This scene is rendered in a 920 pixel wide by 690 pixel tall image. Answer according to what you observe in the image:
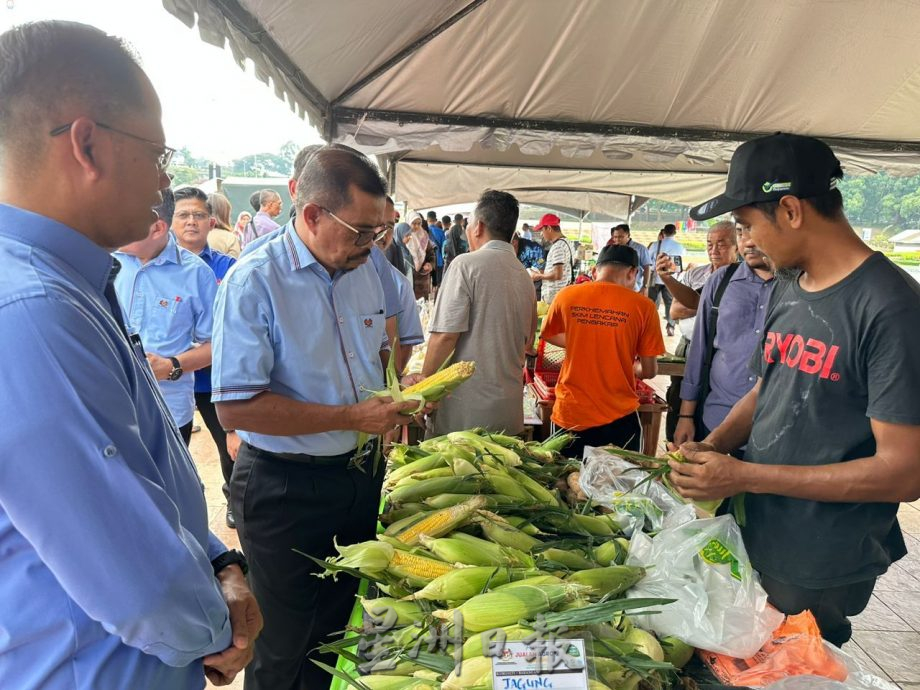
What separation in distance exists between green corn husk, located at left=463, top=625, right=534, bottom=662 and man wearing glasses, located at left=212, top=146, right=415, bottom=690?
2.79ft

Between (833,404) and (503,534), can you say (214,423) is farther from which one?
(833,404)

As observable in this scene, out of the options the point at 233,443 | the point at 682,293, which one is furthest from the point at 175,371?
the point at 682,293

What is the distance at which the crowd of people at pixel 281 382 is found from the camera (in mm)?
892

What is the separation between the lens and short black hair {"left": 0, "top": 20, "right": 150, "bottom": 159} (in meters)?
0.92

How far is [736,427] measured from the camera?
2242 millimetres

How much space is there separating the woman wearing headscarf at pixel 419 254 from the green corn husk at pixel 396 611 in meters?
8.84

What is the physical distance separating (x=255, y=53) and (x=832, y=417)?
2.88 m

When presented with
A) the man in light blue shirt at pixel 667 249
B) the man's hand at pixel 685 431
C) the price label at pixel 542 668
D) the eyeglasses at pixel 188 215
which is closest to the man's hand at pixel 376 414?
the price label at pixel 542 668

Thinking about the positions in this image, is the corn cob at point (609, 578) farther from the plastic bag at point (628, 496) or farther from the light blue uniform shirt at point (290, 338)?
the light blue uniform shirt at point (290, 338)

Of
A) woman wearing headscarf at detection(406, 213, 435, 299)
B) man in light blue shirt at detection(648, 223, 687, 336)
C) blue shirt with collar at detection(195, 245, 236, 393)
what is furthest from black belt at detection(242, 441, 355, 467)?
woman wearing headscarf at detection(406, 213, 435, 299)

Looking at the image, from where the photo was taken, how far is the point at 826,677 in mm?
1329

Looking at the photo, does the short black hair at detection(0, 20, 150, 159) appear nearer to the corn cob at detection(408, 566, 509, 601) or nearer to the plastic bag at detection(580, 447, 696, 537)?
the corn cob at detection(408, 566, 509, 601)

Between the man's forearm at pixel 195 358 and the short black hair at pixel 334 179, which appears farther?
the man's forearm at pixel 195 358

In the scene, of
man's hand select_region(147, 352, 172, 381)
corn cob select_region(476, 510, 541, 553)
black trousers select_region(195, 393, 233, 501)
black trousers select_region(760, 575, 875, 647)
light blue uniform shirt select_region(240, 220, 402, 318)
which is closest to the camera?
black trousers select_region(760, 575, 875, 647)
